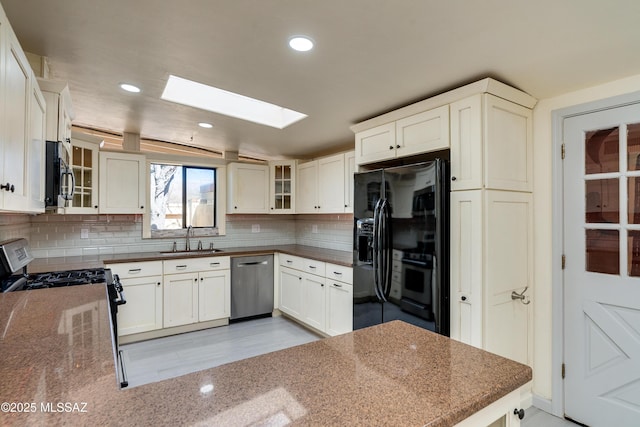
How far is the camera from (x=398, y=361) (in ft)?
2.98

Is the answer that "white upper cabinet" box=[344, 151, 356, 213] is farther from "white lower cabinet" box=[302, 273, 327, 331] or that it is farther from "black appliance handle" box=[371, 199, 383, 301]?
"black appliance handle" box=[371, 199, 383, 301]

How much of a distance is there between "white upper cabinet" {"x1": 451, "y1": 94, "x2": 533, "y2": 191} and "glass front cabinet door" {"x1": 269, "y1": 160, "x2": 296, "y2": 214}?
264cm

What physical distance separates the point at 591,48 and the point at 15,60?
262cm

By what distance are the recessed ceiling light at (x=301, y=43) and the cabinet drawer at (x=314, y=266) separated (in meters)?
2.18

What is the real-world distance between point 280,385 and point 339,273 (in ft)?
8.03

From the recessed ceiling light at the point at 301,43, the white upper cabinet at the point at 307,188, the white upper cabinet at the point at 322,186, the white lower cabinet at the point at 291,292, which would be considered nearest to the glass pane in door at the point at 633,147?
the recessed ceiling light at the point at 301,43

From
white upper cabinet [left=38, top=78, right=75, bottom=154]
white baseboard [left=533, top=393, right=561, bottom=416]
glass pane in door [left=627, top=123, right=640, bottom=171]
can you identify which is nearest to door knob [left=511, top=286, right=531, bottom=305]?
white baseboard [left=533, top=393, right=561, bottom=416]

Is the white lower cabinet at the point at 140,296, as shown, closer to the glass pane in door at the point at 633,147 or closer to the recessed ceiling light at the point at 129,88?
the recessed ceiling light at the point at 129,88

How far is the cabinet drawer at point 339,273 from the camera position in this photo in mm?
3039

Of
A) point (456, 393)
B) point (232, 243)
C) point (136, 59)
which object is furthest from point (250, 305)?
point (456, 393)

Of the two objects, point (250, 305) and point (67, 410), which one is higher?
point (67, 410)

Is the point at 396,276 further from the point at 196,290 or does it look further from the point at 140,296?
the point at 140,296

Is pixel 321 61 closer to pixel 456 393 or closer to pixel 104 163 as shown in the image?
pixel 456 393

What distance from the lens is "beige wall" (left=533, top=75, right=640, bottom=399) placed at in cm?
225
